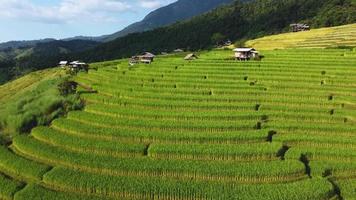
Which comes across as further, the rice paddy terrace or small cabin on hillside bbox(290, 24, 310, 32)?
small cabin on hillside bbox(290, 24, 310, 32)

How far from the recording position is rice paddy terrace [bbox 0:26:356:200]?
125 ft

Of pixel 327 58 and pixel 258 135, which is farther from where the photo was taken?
pixel 327 58

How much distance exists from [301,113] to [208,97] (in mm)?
14033

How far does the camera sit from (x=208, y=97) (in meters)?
65.1

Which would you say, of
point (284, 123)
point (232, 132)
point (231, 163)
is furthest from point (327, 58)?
point (231, 163)

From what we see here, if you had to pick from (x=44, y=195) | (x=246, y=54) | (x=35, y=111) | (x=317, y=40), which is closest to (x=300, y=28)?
(x=317, y=40)

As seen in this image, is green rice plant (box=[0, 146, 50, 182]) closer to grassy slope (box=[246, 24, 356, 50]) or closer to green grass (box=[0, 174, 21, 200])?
green grass (box=[0, 174, 21, 200])

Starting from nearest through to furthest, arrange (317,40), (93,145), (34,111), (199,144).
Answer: (93,145) < (199,144) < (34,111) < (317,40)

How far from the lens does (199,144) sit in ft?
157

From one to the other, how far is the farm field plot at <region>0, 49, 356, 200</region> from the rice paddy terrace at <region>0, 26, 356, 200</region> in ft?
0.33

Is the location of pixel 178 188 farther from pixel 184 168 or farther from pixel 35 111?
pixel 35 111

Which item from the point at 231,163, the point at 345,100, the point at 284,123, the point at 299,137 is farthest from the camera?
the point at 345,100

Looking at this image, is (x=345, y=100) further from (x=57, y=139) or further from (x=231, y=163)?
(x=57, y=139)

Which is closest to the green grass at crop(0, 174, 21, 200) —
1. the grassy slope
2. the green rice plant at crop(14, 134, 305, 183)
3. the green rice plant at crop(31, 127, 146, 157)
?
the green rice plant at crop(14, 134, 305, 183)
